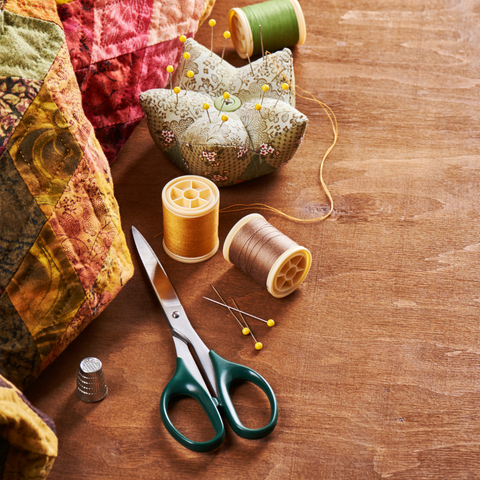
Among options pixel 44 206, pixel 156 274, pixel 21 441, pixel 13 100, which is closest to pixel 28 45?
pixel 13 100

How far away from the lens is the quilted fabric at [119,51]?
2.69 feet

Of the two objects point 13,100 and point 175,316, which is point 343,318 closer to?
point 175,316

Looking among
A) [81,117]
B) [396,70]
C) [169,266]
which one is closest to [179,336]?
[169,266]

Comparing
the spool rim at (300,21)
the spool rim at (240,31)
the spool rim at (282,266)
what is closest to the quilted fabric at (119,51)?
the spool rim at (240,31)

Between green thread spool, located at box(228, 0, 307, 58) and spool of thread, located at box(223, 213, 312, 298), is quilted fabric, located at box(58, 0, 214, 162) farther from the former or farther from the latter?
spool of thread, located at box(223, 213, 312, 298)

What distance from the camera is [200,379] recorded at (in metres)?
0.68

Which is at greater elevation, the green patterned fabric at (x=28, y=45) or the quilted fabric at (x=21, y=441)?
the green patterned fabric at (x=28, y=45)

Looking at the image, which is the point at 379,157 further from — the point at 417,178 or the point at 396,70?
the point at 396,70

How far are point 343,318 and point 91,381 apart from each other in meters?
0.36

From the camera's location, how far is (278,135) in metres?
0.86

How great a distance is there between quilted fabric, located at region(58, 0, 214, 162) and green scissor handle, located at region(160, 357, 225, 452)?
430 millimetres

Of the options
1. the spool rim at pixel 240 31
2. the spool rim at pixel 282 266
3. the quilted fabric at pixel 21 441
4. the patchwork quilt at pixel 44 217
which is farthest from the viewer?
the spool rim at pixel 240 31

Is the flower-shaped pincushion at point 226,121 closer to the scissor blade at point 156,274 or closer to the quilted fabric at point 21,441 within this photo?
the scissor blade at point 156,274

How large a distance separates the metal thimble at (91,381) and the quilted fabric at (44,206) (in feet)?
0.17
